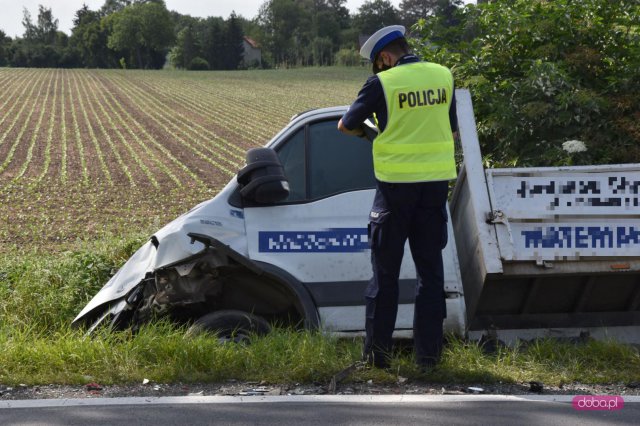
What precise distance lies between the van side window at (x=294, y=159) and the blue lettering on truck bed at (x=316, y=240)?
30 centimetres

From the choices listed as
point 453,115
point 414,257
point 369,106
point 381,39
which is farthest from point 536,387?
point 381,39

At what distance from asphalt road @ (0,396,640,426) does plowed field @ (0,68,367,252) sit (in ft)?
23.2

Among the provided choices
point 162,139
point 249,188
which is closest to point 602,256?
point 249,188

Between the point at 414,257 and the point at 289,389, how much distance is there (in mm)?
1034

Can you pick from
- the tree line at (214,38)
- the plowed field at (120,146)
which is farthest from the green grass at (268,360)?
the tree line at (214,38)

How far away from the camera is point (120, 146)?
2725 centimetres

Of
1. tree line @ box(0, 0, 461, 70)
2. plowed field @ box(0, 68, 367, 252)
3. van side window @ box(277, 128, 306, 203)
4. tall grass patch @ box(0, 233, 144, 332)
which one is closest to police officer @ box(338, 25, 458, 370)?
van side window @ box(277, 128, 306, 203)

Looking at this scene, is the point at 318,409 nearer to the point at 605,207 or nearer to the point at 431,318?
the point at 431,318

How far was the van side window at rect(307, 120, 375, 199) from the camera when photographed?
5535 millimetres

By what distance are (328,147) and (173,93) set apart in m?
52.5

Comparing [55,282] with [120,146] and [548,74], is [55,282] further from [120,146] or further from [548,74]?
[120,146]

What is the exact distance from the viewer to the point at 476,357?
16.6ft

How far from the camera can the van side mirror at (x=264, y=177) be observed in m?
5.29
